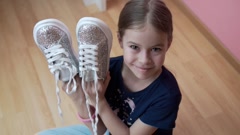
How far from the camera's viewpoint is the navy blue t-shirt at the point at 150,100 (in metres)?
0.86

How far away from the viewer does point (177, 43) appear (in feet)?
5.90

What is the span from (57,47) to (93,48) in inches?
3.8

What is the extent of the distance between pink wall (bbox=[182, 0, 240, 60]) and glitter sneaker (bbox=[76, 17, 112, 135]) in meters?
0.94

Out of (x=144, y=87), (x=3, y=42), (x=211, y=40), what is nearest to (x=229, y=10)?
(x=211, y=40)

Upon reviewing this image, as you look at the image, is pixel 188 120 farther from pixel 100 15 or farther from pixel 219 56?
pixel 100 15

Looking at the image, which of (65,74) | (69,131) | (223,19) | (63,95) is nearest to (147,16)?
(65,74)

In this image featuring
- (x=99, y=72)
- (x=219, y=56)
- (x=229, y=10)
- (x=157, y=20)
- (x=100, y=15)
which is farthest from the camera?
(x=100, y=15)

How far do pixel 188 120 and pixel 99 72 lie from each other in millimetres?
729

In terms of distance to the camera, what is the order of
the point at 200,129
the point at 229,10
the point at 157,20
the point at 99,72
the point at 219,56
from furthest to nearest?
the point at 219,56 < the point at 229,10 < the point at 200,129 < the point at 99,72 < the point at 157,20

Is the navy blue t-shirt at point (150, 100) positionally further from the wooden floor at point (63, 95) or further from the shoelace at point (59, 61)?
the wooden floor at point (63, 95)

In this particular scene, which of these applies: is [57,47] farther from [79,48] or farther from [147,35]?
[147,35]

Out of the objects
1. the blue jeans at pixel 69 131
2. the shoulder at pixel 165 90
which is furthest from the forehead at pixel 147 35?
the blue jeans at pixel 69 131

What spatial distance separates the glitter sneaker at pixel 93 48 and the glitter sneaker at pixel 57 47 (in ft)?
0.11

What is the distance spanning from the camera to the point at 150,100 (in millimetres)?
883
